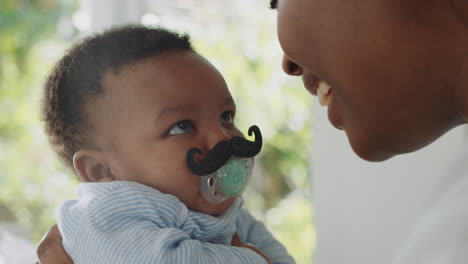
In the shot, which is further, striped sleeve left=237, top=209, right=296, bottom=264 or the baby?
striped sleeve left=237, top=209, right=296, bottom=264

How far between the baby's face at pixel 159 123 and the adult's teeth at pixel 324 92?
0.15 m

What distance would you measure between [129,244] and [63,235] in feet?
0.49

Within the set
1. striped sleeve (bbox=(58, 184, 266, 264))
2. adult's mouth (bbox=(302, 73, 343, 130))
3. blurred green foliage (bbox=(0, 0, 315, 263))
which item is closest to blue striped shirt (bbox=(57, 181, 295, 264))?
striped sleeve (bbox=(58, 184, 266, 264))

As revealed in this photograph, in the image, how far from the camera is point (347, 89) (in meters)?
0.67

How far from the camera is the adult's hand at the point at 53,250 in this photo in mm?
834

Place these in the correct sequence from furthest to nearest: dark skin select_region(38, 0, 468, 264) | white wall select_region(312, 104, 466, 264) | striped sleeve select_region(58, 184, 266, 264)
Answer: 1. white wall select_region(312, 104, 466, 264)
2. striped sleeve select_region(58, 184, 266, 264)
3. dark skin select_region(38, 0, 468, 264)

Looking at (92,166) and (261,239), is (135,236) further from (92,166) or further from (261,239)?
(261,239)

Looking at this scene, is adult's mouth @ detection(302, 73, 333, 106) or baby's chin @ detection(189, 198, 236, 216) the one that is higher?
adult's mouth @ detection(302, 73, 333, 106)

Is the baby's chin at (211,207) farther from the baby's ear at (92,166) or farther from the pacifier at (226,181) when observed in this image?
the baby's ear at (92,166)

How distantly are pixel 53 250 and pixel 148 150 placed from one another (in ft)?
0.71

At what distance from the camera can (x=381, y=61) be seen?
25.0 inches

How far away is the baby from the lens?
2.50 feet

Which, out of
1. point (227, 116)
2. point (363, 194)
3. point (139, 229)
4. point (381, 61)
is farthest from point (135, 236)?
point (363, 194)

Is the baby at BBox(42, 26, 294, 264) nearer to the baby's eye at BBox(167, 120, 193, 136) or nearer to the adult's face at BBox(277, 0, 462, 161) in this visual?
the baby's eye at BBox(167, 120, 193, 136)
